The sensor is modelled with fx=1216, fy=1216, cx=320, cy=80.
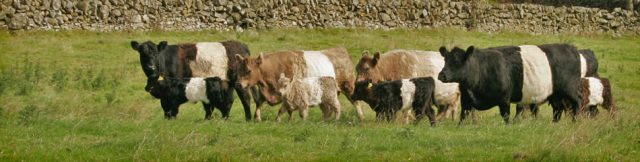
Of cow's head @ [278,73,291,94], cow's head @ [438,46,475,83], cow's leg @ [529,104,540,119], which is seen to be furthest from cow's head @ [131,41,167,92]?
cow's leg @ [529,104,540,119]

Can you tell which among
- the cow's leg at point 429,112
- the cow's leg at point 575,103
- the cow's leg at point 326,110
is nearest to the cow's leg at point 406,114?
the cow's leg at point 429,112

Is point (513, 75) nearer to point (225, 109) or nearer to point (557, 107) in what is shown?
point (557, 107)

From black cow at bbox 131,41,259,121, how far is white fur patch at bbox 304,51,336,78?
1.36 m

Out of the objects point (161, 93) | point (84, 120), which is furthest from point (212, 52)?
point (84, 120)

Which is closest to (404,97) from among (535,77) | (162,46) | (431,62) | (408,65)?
(535,77)

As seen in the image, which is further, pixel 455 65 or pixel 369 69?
pixel 369 69

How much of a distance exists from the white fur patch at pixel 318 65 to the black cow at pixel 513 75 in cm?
282

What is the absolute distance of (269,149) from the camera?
52.6 feet

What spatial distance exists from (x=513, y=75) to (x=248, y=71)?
4725 millimetres

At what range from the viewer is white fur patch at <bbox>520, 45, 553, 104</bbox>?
68.8 feet

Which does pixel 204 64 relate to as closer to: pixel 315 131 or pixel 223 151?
pixel 315 131

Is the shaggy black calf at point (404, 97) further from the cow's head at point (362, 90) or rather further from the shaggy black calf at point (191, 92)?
the shaggy black calf at point (191, 92)

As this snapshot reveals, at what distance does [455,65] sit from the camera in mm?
20500

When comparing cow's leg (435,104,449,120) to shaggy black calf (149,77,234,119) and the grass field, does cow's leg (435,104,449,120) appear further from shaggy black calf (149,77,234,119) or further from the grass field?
shaggy black calf (149,77,234,119)
